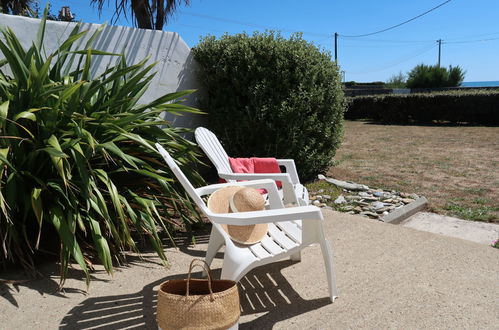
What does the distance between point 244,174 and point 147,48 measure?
255 centimetres

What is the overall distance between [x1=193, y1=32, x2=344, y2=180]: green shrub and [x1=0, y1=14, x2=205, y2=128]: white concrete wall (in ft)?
0.80

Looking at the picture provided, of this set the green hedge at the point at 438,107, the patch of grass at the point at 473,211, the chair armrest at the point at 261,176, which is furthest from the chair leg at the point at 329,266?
the green hedge at the point at 438,107

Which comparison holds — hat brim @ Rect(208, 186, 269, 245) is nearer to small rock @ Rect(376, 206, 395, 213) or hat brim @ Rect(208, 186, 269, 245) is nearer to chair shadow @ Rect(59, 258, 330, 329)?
chair shadow @ Rect(59, 258, 330, 329)

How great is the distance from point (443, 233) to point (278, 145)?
2.39 metres

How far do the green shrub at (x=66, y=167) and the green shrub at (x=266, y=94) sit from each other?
2124mm

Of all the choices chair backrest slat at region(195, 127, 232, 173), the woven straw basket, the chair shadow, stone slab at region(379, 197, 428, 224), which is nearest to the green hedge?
stone slab at region(379, 197, 428, 224)

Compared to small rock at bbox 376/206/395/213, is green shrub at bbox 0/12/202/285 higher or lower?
higher

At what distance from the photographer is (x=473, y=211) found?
5008 mm

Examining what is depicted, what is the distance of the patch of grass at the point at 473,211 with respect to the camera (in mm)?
4770

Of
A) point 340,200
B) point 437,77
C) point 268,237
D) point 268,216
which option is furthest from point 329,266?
point 437,77

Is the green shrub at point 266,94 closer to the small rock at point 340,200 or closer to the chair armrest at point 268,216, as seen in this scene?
the small rock at point 340,200

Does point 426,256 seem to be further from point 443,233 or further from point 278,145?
point 278,145

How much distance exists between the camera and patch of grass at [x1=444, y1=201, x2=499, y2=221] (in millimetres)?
4770

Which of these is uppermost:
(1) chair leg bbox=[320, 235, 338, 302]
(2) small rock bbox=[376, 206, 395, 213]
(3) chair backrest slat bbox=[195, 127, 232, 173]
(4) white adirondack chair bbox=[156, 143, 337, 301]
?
(3) chair backrest slat bbox=[195, 127, 232, 173]
